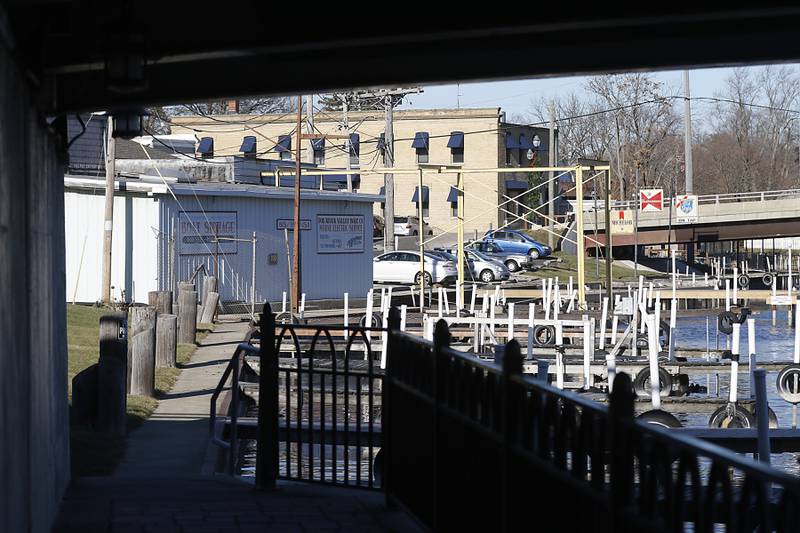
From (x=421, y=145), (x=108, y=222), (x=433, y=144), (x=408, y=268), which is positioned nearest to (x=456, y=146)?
(x=433, y=144)

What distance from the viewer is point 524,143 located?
76875 millimetres

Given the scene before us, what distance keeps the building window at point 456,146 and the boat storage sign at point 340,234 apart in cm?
3277

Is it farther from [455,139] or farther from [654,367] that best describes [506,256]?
[654,367]

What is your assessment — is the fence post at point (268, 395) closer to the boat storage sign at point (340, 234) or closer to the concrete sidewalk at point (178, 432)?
the concrete sidewalk at point (178, 432)

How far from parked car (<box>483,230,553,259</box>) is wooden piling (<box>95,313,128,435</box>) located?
49.8 meters

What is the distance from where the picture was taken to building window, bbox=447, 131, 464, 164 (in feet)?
241

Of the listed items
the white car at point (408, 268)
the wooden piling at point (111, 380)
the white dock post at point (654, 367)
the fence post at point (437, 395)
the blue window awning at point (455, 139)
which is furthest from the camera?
the blue window awning at point (455, 139)

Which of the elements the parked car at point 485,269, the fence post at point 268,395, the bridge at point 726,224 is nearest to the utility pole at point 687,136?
the bridge at point 726,224

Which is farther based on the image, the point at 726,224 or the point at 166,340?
the point at 726,224

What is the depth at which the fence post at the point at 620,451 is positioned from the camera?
437cm

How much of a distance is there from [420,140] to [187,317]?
4966cm

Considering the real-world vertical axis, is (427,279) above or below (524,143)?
below

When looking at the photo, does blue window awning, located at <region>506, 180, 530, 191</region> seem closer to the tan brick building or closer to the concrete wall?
the tan brick building

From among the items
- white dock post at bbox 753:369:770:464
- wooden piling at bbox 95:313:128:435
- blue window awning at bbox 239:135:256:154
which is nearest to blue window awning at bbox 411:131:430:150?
blue window awning at bbox 239:135:256:154
